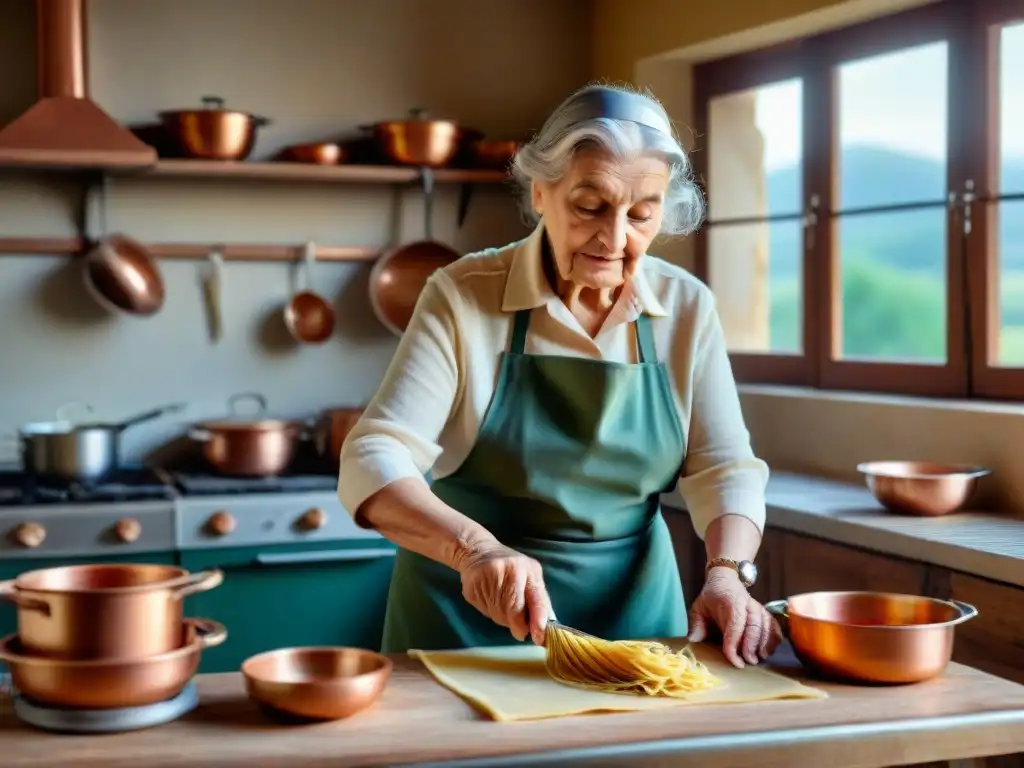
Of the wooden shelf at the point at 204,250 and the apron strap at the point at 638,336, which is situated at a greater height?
the wooden shelf at the point at 204,250

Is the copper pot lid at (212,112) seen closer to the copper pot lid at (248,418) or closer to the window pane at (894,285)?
the copper pot lid at (248,418)

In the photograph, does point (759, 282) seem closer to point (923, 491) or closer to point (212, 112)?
point (923, 491)

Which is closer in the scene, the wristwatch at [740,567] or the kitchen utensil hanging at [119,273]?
the wristwatch at [740,567]

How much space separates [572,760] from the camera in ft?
4.11

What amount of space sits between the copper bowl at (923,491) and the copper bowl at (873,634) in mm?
912

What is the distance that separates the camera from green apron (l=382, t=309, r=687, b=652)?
1.88 meters

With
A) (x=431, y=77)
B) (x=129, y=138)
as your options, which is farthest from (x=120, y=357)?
(x=431, y=77)

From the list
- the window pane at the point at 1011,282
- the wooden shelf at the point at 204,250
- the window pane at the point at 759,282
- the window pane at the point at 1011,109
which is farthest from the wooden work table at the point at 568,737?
A: the wooden shelf at the point at 204,250

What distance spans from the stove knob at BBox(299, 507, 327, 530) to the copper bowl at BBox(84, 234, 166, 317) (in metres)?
0.78

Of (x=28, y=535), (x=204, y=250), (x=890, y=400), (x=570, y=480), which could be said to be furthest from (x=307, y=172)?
(x=570, y=480)

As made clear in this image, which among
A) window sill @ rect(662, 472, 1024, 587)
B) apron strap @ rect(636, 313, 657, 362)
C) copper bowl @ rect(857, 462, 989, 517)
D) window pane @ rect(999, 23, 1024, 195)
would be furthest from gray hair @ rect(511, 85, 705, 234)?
window pane @ rect(999, 23, 1024, 195)

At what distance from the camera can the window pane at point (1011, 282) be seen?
2770 mm

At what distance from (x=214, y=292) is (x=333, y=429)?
1.69ft

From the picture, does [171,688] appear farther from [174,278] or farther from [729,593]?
[174,278]
